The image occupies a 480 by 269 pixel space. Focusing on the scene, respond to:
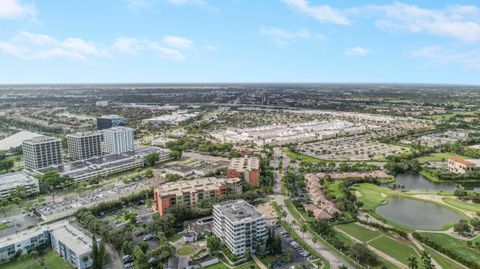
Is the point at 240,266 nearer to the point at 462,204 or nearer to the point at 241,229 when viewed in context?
the point at 241,229

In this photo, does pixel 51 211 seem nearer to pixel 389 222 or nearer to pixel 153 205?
pixel 153 205

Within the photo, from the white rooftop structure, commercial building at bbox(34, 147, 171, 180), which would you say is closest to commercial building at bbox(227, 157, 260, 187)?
commercial building at bbox(34, 147, 171, 180)

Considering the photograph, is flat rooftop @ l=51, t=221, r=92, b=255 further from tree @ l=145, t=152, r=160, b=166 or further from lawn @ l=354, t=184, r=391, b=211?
lawn @ l=354, t=184, r=391, b=211

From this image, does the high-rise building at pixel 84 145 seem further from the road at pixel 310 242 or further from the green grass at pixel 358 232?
the green grass at pixel 358 232

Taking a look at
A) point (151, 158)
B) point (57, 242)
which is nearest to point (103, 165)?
point (151, 158)

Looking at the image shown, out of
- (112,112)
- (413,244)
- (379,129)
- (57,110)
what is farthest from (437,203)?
(57,110)

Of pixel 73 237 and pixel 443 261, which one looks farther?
pixel 73 237
